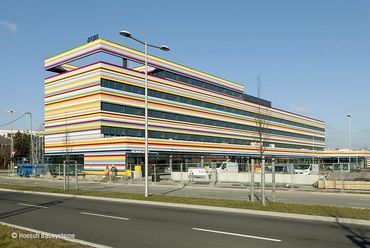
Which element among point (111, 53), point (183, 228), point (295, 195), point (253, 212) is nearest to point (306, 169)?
point (295, 195)

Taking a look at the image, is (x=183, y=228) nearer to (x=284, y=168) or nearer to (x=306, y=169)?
(x=284, y=168)

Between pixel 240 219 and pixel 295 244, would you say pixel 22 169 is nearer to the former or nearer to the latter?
pixel 240 219

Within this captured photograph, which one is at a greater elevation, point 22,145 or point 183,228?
point 22,145

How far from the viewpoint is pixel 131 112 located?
6575 cm

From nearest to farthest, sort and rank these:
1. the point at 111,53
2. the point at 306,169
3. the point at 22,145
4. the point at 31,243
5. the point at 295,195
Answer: the point at 31,243 < the point at 295,195 < the point at 306,169 < the point at 111,53 < the point at 22,145

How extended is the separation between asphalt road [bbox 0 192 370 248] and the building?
137 feet

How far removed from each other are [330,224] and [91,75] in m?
52.6

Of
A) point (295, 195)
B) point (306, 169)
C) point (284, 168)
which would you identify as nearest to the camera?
point (295, 195)

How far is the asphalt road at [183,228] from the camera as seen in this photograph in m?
10.8

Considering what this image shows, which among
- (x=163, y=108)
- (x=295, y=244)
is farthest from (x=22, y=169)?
(x=295, y=244)

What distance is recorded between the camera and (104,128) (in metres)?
61.8

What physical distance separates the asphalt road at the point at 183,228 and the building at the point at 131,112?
41716mm

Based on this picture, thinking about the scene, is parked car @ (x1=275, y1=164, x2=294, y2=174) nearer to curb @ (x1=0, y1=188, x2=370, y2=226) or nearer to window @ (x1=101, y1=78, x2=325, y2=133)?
curb @ (x1=0, y1=188, x2=370, y2=226)

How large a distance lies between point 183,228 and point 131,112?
53455 millimetres
